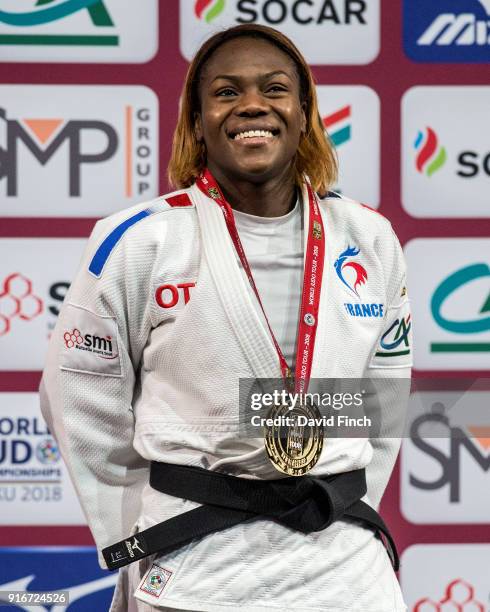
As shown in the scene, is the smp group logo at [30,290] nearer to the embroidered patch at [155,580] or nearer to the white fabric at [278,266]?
the white fabric at [278,266]

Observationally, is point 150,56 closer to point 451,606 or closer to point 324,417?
point 324,417

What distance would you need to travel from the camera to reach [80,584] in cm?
319

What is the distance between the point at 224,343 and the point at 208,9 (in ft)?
5.23

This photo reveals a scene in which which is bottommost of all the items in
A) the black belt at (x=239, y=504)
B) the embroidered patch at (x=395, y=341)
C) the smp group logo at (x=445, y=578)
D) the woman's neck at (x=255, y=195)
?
the smp group logo at (x=445, y=578)

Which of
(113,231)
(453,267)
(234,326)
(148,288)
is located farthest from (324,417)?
(453,267)

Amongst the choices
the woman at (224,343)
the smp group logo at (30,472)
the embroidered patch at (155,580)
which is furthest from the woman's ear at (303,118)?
the smp group logo at (30,472)

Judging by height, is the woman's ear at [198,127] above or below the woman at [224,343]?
above

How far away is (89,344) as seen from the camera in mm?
1971

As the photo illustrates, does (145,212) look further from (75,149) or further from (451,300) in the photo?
(451,300)

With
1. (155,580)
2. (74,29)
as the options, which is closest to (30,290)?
(74,29)

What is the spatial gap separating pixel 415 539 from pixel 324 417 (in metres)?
1.50

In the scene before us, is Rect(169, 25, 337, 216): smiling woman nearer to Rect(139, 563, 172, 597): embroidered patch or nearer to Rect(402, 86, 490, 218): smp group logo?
Rect(139, 563, 172, 597): embroidered patch

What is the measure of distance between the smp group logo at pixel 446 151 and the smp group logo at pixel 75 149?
79 centimetres

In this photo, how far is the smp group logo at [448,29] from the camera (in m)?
3.16
